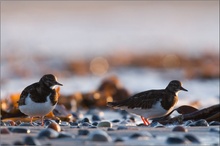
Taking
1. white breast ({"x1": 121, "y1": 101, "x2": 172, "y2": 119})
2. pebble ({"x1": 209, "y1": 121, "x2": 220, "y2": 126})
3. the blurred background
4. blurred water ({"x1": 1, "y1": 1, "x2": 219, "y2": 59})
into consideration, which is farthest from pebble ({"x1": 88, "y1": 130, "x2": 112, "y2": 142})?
blurred water ({"x1": 1, "y1": 1, "x2": 219, "y2": 59})

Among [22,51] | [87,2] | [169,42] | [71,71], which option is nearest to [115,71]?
[71,71]

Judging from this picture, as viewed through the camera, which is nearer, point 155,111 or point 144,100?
point 155,111

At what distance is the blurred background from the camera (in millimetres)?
14219

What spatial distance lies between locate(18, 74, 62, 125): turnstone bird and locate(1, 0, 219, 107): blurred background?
3.46 metres

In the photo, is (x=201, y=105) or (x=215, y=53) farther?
(x=215, y=53)

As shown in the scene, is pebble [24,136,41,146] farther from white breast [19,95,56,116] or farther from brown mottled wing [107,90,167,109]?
brown mottled wing [107,90,167,109]

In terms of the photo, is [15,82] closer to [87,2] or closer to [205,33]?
[205,33]

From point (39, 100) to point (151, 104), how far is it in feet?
4.18

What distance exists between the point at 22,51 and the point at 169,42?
21.2 feet

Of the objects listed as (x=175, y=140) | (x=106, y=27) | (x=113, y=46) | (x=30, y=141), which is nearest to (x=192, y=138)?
(x=175, y=140)

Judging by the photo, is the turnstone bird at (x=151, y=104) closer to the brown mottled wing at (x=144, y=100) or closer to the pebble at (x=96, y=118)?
the brown mottled wing at (x=144, y=100)

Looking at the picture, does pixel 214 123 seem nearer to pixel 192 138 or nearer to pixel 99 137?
pixel 192 138

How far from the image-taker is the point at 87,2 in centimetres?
4225

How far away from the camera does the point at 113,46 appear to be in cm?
2238
